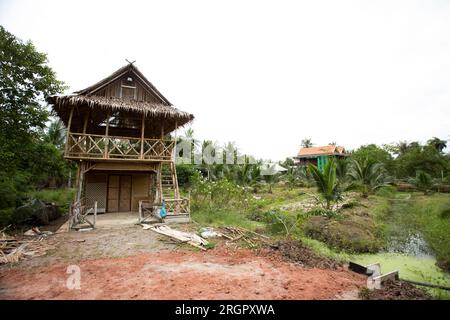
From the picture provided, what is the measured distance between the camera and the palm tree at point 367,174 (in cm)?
1611

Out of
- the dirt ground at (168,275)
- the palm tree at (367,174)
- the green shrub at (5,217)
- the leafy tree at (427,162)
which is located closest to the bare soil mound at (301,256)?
the dirt ground at (168,275)

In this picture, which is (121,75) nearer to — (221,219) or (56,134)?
(221,219)

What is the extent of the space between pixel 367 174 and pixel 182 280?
53.5 ft

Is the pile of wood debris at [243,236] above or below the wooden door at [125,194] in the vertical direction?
below

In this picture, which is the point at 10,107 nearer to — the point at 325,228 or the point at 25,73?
the point at 25,73

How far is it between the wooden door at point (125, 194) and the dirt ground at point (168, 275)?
18.4 ft

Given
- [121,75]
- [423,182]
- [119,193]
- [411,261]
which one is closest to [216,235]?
[411,261]

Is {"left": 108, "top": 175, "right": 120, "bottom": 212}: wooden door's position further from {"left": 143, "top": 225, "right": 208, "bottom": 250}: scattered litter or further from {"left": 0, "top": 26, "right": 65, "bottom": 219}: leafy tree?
{"left": 143, "top": 225, "right": 208, "bottom": 250}: scattered litter

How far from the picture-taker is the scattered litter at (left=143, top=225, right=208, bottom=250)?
266 inches

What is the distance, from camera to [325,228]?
8.92 m

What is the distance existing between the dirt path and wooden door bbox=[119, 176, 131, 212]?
7.23m

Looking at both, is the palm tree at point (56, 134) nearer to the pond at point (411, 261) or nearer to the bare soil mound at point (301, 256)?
the bare soil mound at point (301, 256)

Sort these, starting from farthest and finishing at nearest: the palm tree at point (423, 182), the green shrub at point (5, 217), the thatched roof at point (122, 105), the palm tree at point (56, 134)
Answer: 1. the palm tree at point (56, 134)
2. the palm tree at point (423, 182)
3. the thatched roof at point (122, 105)
4. the green shrub at point (5, 217)
